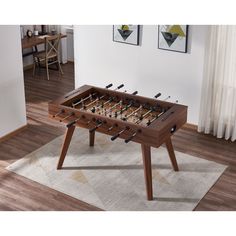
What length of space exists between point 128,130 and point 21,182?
135 cm

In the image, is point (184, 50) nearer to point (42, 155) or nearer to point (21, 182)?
point (42, 155)

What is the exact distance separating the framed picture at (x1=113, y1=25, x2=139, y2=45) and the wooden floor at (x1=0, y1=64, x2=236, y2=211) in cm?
145

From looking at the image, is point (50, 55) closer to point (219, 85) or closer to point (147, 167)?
point (219, 85)

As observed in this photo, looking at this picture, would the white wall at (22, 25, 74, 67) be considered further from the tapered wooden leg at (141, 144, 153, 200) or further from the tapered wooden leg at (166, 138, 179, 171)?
the tapered wooden leg at (141, 144, 153, 200)

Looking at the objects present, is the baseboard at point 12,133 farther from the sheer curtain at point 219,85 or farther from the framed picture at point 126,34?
the sheer curtain at point 219,85

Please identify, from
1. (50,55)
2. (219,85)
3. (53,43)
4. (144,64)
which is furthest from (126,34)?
(53,43)

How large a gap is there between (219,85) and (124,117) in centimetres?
159

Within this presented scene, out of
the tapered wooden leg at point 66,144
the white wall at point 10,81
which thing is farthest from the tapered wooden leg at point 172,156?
the white wall at point 10,81

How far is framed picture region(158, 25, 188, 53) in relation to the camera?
16.7ft

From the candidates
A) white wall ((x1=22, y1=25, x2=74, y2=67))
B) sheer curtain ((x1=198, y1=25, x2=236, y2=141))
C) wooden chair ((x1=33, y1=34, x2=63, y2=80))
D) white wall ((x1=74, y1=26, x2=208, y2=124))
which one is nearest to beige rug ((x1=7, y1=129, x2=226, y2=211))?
sheer curtain ((x1=198, y1=25, x2=236, y2=141))

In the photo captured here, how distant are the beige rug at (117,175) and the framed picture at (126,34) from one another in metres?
1.48

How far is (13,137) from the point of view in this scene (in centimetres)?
518

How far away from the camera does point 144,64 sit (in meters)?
5.58
